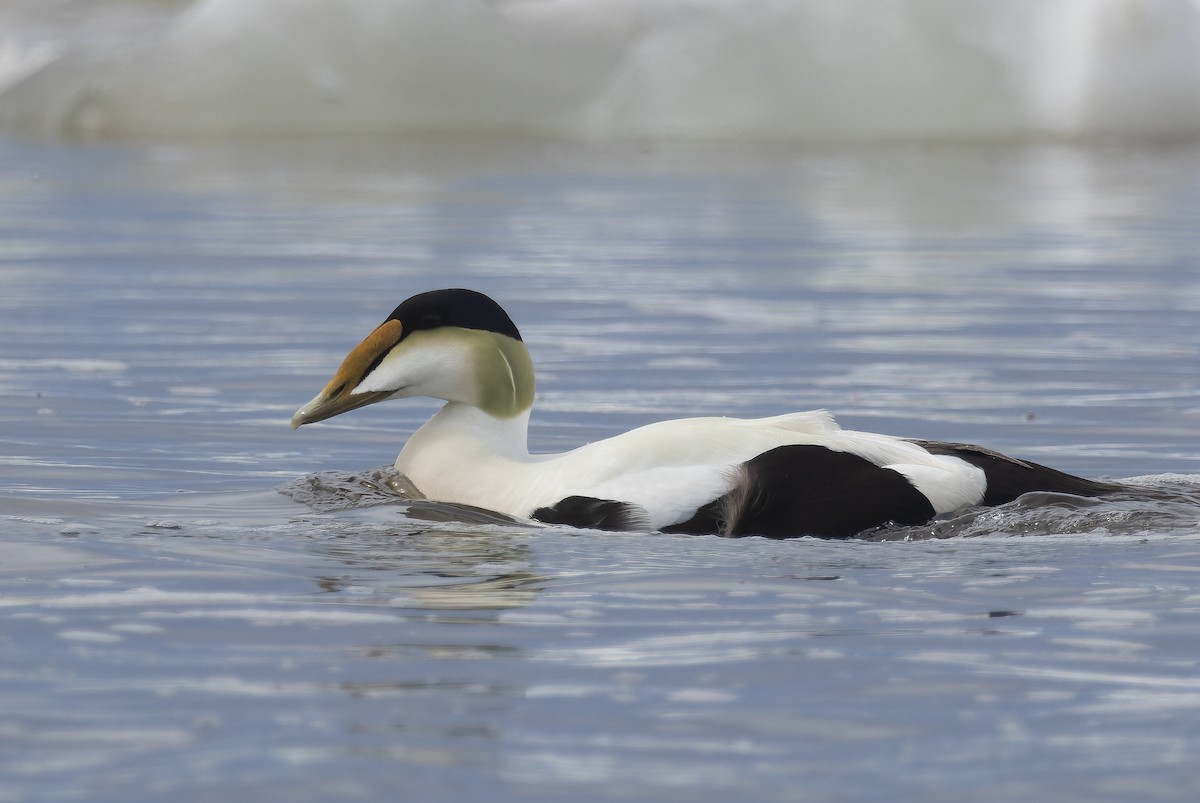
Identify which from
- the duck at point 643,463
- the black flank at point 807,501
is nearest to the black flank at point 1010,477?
the duck at point 643,463

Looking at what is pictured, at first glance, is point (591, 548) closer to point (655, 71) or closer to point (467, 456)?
point (467, 456)

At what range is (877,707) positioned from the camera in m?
3.37

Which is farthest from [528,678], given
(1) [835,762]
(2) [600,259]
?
(2) [600,259]


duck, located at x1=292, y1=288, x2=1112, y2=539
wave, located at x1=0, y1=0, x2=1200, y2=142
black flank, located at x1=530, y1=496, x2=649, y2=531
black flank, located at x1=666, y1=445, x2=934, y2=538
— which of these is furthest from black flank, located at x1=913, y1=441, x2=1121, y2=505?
wave, located at x1=0, y1=0, x2=1200, y2=142

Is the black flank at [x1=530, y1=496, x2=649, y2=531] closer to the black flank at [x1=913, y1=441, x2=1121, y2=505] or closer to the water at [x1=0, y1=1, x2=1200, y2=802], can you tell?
the water at [x1=0, y1=1, x2=1200, y2=802]

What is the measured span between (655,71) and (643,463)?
14.4 meters

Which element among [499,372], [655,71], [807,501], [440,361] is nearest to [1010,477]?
[807,501]

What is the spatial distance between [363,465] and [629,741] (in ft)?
Answer: 11.4

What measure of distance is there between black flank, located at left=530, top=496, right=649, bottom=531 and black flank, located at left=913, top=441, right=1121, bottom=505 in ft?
2.73

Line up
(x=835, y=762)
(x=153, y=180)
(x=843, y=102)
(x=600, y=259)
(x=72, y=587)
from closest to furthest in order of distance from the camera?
(x=835, y=762), (x=72, y=587), (x=600, y=259), (x=153, y=180), (x=843, y=102)

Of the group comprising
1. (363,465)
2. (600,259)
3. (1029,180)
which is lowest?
(363,465)

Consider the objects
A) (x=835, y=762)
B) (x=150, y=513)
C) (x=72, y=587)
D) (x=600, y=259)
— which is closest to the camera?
(x=835, y=762)

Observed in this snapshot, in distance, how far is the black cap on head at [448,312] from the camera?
537 centimetres

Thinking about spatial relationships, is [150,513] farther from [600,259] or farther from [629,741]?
[600,259]
